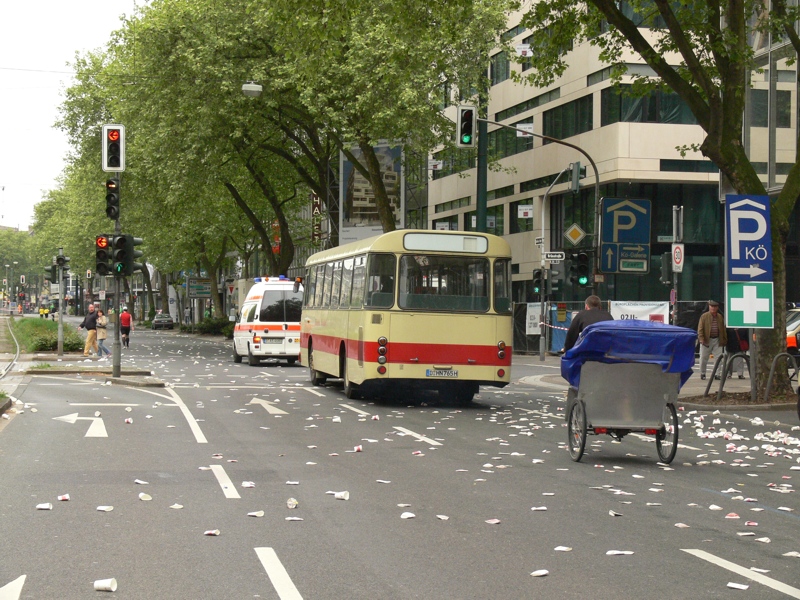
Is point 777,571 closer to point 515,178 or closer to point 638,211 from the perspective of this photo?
point 638,211

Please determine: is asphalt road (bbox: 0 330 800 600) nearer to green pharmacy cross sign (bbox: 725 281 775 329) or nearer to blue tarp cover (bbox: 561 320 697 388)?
blue tarp cover (bbox: 561 320 697 388)

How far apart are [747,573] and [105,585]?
3738 millimetres

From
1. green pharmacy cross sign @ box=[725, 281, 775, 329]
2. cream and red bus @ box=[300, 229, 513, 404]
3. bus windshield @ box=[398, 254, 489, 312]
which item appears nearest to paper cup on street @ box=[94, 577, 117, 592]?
cream and red bus @ box=[300, 229, 513, 404]

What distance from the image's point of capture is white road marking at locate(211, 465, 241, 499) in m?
9.75

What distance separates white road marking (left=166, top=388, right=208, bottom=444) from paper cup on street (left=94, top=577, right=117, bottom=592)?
7425mm

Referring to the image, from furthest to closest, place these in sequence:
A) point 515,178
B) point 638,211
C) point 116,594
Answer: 1. point 515,178
2. point 638,211
3. point 116,594

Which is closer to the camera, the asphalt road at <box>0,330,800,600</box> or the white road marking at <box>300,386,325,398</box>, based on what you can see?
the asphalt road at <box>0,330,800,600</box>

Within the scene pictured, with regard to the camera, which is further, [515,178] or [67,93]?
[67,93]

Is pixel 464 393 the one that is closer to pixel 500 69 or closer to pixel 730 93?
pixel 730 93

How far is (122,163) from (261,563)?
57.4 feet

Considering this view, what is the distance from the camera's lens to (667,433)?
12484 millimetres

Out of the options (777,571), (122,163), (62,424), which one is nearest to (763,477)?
(777,571)

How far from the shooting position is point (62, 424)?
15898 mm

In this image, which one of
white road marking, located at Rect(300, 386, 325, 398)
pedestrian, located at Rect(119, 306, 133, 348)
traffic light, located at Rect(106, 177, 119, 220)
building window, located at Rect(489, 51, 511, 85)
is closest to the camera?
white road marking, located at Rect(300, 386, 325, 398)
